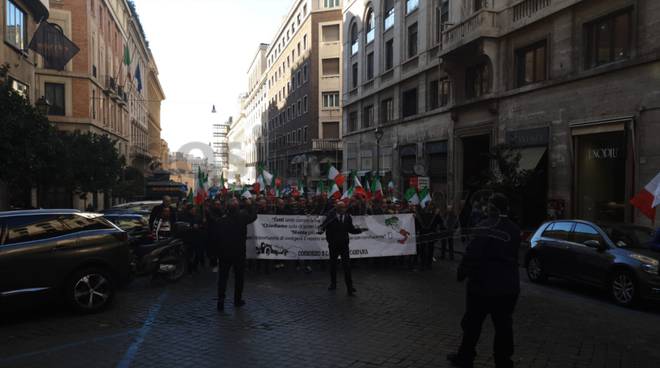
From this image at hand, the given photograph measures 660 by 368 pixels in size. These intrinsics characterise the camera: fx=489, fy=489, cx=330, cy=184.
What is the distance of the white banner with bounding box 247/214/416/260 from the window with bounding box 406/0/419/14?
1915 cm

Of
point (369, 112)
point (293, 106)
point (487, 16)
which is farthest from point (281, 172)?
point (487, 16)

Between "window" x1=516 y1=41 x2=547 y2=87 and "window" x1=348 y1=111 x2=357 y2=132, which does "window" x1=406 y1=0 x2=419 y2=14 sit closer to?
"window" x1=516 y1=41 x2=547 y2=87

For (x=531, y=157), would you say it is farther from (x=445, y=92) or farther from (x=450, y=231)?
(x=445, y=92)

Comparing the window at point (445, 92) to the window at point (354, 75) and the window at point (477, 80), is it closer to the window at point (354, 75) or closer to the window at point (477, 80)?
the window at point (477, 80)

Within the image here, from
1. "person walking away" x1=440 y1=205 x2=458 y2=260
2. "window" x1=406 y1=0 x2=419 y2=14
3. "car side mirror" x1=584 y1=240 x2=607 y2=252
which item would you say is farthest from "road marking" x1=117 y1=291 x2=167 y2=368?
"window" x1=406 y1=0 x2=419 y2=14

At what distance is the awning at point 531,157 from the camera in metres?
17.6

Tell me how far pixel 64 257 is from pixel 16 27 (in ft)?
58.8

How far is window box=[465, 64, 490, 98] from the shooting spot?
69.8ft

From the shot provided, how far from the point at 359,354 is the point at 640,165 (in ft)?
39.4

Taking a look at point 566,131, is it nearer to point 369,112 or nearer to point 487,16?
point 487,16

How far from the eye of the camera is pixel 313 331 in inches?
263

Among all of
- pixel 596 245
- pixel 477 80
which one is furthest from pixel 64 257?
pixel 477 80

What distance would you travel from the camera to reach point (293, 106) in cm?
6056

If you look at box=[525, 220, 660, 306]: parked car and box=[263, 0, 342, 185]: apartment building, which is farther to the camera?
box=[263, 0, 342, 185]: apartment building
